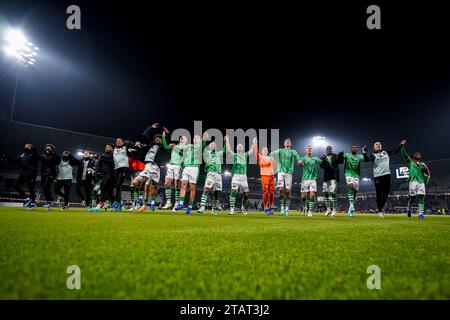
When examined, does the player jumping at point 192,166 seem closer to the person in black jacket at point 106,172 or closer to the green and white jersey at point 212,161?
the green and white jersey at point 212,161

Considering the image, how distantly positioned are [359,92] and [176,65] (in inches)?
600

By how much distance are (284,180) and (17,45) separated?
1829 centimetres

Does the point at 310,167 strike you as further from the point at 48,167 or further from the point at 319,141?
the point at 319,141

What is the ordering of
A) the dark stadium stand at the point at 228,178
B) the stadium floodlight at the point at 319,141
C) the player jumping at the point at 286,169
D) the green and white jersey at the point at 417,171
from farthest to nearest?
the stadium floodlight at the point at 319,141
the dark stadium stand at the point at 228,178
the player jumping at the point at 286,169
the green and white jersey at the point at 417,171

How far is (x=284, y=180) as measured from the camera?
8734mm

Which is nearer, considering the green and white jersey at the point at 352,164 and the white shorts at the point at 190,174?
the white shorts at the point at 190,174

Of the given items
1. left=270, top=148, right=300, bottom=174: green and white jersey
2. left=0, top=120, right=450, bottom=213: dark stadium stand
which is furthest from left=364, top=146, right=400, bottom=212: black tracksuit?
left=0, top=120, right=450, bottom=213: dark stadium stand

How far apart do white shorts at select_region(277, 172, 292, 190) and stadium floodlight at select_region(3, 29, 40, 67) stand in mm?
17810

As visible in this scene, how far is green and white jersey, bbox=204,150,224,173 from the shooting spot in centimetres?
747

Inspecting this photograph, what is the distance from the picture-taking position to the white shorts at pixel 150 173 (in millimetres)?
7086

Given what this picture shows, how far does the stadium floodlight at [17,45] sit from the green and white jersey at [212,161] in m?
15.7

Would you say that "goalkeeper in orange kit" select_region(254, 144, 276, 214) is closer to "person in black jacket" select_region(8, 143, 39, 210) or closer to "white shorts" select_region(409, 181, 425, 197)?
"white shorts" select_region(409, 181, 425, 197)

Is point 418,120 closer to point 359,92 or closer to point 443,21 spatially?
point 359,92

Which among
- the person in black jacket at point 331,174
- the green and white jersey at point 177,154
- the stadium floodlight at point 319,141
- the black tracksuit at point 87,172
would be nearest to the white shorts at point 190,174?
the green and white jersey at point 177,154
